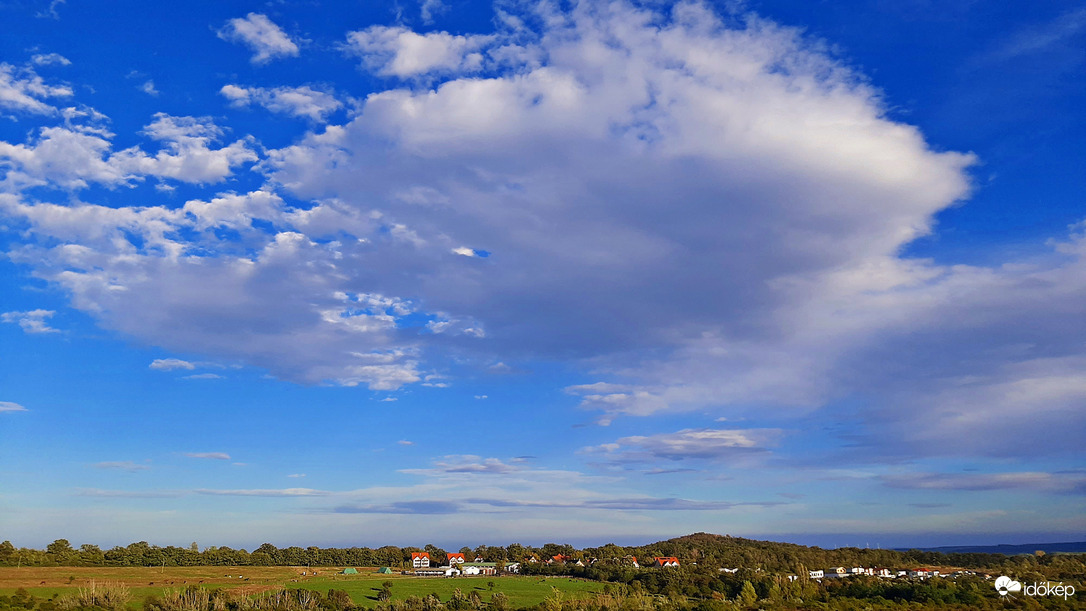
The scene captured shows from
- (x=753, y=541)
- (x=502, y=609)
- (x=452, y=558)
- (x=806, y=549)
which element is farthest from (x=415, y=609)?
(x=753, y=541)

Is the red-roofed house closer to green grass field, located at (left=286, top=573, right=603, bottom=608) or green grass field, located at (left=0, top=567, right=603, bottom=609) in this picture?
green grass field, located at (left=286, top=573, right=603, bottom=608)

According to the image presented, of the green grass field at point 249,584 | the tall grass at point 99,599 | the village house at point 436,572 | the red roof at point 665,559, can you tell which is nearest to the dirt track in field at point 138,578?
the green grass field at point 249,584

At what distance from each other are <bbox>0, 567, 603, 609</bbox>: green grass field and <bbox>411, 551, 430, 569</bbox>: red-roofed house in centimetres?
4222

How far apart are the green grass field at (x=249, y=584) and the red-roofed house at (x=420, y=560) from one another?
1662 inches

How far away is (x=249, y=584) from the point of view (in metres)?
101

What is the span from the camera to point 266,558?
168m

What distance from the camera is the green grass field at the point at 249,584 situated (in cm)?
8538

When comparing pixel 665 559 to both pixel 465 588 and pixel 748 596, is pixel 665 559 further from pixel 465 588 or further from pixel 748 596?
pixel 748 596

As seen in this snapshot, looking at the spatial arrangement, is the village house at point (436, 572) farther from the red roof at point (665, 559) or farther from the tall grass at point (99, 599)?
the tall grass at point (99, 599)

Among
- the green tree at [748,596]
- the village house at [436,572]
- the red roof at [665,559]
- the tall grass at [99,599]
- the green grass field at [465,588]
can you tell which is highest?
the tall grass at [99,599]

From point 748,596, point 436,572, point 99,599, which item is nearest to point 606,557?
point 436,572

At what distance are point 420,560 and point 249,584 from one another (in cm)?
7541

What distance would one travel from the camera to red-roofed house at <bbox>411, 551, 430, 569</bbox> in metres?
170

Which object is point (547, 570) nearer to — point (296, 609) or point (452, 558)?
point (452, 558)
